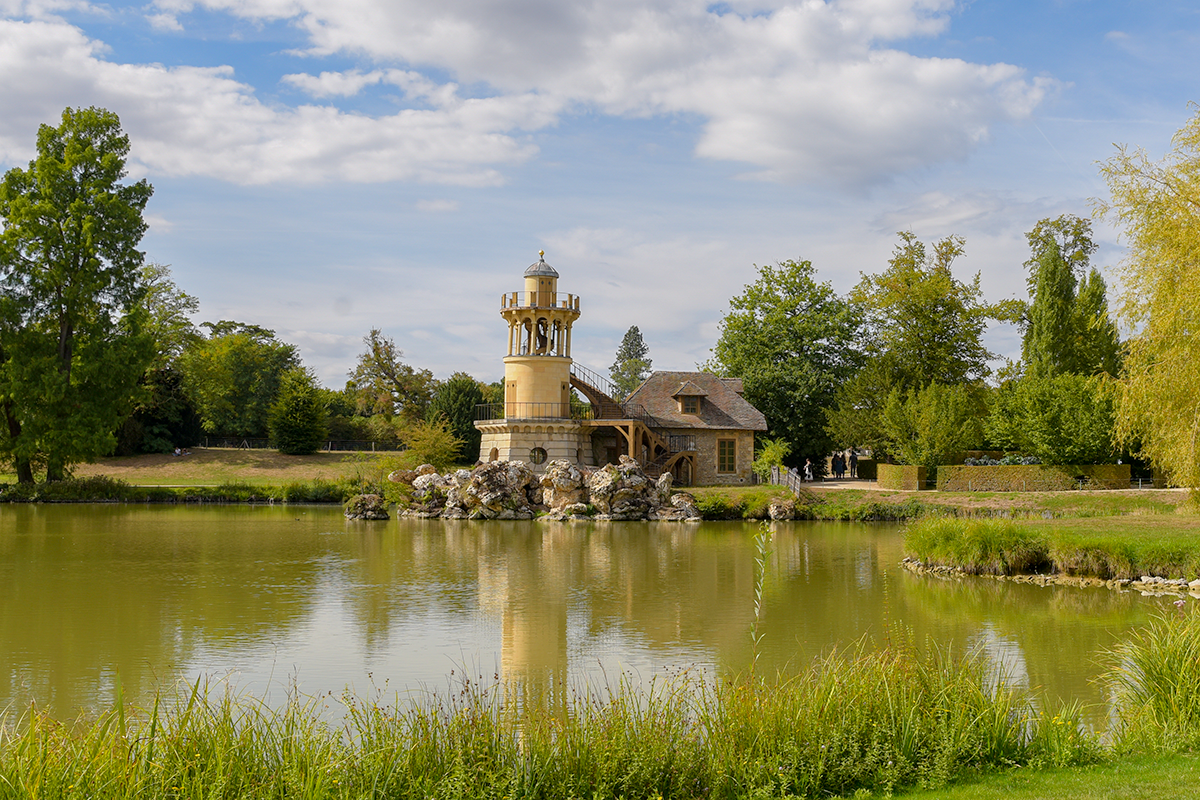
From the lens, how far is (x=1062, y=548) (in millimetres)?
20812

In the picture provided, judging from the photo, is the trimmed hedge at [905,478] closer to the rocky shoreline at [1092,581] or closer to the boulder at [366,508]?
the rocky shoreline at [1092,581]

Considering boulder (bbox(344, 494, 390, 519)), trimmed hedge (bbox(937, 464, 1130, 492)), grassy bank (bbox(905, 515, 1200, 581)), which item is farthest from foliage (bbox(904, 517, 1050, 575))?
boulder (bbox(344, 494, 390, 519))

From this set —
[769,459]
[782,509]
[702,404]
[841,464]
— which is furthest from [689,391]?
[841,464]

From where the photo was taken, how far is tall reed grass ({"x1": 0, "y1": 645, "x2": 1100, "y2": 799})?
6.69 metres

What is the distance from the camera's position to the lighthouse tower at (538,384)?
140 feet

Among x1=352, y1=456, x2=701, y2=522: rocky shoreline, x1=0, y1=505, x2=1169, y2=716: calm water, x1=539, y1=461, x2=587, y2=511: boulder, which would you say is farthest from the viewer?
x1=539, y1=461, x2=587, y2=511: boulder

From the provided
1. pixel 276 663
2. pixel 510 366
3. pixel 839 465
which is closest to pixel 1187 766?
pixel 276 663

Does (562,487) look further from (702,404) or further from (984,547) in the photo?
(984,547)

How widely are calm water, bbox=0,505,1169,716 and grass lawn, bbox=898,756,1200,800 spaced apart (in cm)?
305

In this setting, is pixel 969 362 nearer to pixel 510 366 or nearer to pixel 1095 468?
pixel 1095 468

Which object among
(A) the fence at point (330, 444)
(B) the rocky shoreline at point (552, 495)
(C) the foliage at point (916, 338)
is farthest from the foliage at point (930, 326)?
(A) the fence at point (330, 444)

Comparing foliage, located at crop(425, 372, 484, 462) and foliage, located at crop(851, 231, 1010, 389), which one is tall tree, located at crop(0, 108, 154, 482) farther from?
foliage, located at crop(851, 231, 1010, 389)

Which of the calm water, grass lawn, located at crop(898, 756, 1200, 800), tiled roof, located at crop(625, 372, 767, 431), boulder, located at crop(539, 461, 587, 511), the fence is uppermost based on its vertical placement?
tiled roof, located at crop(625, 372, 767, 431)

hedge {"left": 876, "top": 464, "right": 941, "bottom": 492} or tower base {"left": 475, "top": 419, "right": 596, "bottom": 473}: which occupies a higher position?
tower base {"left": 475, "top": 419, "right": 596, "bottom": 473}
